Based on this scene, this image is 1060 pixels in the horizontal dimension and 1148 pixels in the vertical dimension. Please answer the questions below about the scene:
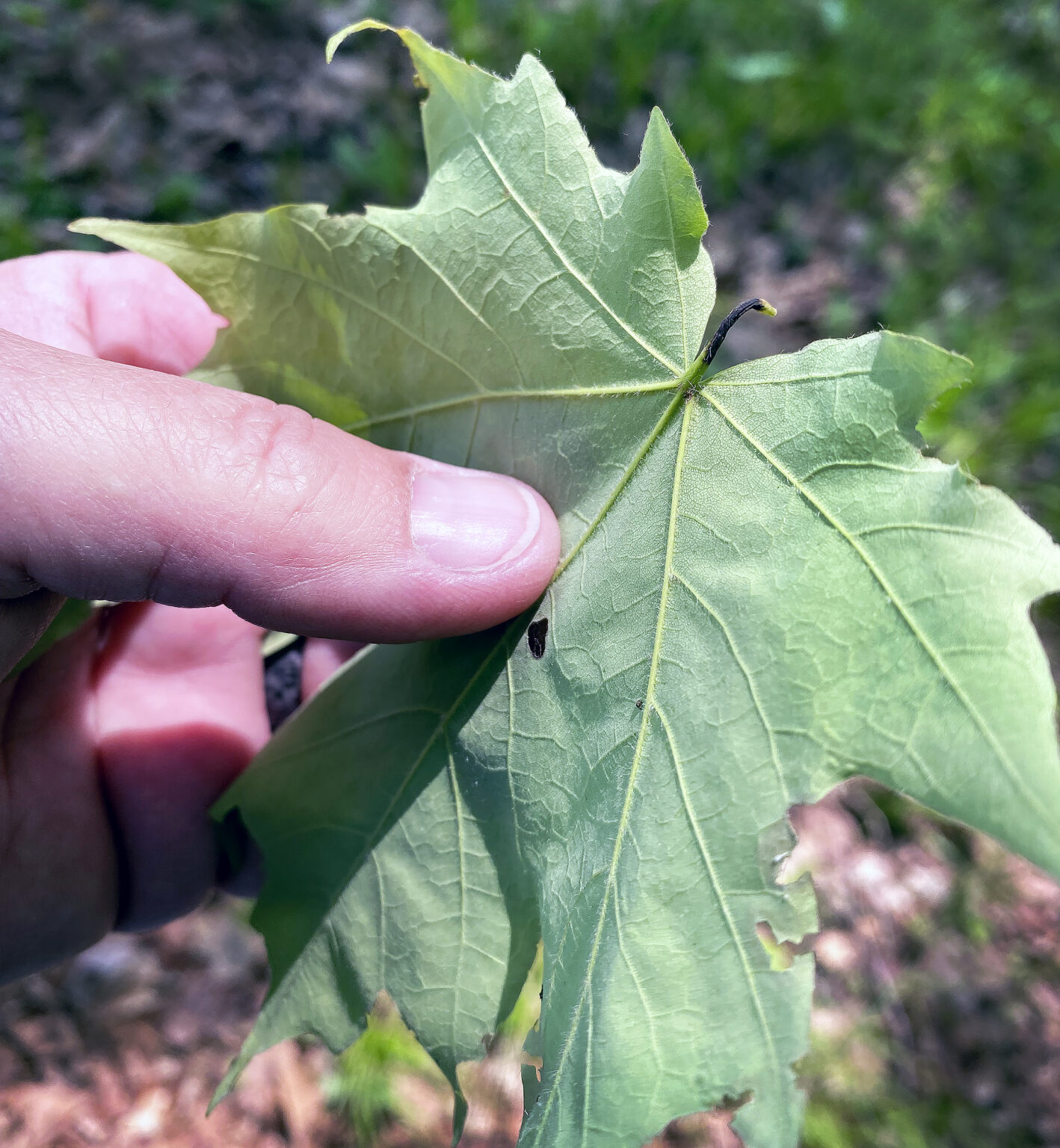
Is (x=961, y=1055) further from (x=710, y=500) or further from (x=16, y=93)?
(x=16, y=93)

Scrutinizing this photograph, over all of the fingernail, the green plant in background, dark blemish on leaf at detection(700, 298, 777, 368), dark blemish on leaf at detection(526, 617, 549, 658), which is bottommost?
the green plant in background

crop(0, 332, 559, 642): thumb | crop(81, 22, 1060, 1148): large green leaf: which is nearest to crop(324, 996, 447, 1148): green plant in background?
crop(81, 22, 1060, 1148): large green leaf

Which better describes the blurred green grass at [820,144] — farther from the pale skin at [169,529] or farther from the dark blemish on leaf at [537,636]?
the dark blemish on leaf at [537,636]

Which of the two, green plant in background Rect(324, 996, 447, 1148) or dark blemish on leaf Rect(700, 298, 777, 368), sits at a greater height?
dark blemish on leaf Rect(700, 298, 777, 368)

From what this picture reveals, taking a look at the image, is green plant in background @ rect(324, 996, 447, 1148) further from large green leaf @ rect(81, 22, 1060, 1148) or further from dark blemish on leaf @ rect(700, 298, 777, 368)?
dark blemish on leaf @ rect(700, 298, 777, 368)

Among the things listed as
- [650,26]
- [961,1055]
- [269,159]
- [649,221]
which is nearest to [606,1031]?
[649,221]

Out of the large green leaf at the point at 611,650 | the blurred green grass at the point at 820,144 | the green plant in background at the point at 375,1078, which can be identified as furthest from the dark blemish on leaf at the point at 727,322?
the blurred green grass at the point at 820,144
